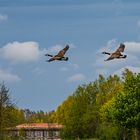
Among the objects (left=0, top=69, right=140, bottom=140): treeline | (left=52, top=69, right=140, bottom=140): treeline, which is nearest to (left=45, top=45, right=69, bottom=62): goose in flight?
(left=0, top=69, right=140, bottom=140): treeline

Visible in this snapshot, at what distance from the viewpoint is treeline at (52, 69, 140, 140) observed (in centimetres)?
7206

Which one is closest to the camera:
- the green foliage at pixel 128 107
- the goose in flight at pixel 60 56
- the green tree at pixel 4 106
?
the goose in flight at pixel 60 56

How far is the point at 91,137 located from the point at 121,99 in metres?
48.4

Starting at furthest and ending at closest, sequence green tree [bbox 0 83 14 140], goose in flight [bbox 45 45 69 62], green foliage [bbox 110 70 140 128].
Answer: green foliage [bbox 110 70 140 128] → green tree [bbox 0 83 14 140] → goose in flight [bbox 45 45 69 62]

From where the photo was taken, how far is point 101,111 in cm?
10200

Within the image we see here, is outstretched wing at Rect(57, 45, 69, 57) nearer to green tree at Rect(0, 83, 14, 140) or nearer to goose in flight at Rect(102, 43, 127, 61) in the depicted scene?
goose in flight at Rect(102, 43, 127, 61)

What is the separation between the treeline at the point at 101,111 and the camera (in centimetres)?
6556

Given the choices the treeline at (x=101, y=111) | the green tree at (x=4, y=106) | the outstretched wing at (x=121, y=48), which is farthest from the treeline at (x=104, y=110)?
the outstretched wing at (x=121, y=48)

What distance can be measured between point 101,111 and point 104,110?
5.09 metres

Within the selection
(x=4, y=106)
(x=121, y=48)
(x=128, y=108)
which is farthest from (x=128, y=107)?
(x=121, y=48)

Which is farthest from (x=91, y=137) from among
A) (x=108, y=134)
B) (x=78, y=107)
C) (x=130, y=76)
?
(x=130, y=76)

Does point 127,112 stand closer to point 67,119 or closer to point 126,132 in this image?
point 126,132

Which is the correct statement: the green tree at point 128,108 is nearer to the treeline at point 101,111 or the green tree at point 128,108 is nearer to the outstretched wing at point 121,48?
the treeline at point 101,111

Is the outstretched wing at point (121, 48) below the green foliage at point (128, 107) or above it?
below
